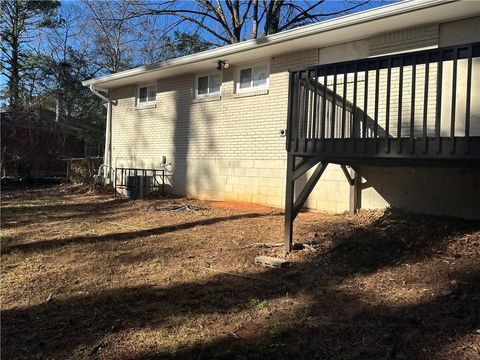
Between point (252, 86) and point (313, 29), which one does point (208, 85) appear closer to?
point (252, 86)

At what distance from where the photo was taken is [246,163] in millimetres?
11148

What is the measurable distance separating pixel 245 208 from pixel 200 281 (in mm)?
5160

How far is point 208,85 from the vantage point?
12438 millimetres

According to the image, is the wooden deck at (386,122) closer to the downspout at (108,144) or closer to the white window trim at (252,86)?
the white window trim at (252,86)

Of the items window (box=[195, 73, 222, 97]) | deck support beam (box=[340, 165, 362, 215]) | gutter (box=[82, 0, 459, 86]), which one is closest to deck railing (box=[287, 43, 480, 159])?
deck support beam (box=[340, 165, 362, 215])

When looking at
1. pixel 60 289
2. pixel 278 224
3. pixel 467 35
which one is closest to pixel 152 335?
pixel 60 289

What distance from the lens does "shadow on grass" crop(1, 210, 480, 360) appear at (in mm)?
3285

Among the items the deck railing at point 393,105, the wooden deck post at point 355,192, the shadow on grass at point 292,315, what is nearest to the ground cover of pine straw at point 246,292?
the shadow on grass at point 292,315

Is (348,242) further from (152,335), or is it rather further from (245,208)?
(245,208)

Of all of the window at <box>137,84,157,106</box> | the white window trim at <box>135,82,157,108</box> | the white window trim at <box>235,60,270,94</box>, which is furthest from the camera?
the window at <box>137,84,157,106</box>

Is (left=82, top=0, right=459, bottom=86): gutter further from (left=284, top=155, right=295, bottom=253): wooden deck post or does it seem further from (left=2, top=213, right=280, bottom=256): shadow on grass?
(left=2, top=213, right=280, bottom=256): shadow on grass

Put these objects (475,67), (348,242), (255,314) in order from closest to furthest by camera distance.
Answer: (255,314)
(348,242)
(475,67)

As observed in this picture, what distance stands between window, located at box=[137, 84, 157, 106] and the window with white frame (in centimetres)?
375

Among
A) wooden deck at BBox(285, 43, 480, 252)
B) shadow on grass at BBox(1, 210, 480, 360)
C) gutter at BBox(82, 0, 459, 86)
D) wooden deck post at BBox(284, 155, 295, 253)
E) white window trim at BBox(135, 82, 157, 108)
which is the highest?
gutter at BBox(82, 0, 459, 86)
